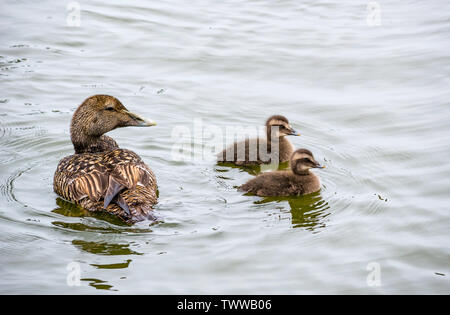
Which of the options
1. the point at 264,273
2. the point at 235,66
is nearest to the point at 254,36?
the point at 235,66

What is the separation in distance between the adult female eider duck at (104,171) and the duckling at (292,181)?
1.09m

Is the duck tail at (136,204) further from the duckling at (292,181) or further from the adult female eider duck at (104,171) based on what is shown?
the duckling at (292,181)

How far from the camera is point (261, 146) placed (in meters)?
8.38

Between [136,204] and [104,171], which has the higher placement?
[104,171]

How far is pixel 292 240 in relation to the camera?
6.44 metres

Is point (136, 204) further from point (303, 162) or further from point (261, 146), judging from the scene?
point (261, 146)

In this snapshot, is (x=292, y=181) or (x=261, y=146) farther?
(x=261, y=146)

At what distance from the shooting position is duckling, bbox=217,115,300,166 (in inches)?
322

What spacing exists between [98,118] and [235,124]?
219cm

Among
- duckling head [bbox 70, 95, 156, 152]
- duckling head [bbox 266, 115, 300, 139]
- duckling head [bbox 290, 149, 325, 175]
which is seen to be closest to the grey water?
duckling head [bbox 290, 149, 325, 175]

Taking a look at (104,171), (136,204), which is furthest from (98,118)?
(136,204)

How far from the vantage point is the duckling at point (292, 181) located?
7382 millimetres

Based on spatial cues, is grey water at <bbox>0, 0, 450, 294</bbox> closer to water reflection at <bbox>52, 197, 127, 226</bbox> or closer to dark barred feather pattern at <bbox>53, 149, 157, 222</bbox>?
water reflection at <bbox>52, 197, 127, 226</bbox>

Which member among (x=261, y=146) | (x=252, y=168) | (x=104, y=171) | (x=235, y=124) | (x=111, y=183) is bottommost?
(x=111, y=183)
